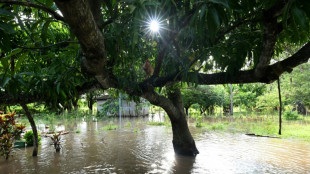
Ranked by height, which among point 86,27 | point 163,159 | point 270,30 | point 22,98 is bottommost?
point 163,159

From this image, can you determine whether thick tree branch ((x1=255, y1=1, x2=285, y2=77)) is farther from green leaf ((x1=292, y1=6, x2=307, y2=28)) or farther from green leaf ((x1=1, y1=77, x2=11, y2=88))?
green leaf ((x1=1, y1=77, x2=11, y2=88))

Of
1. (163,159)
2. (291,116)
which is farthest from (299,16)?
(291,116)

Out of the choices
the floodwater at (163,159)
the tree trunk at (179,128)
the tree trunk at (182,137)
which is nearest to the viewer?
the floodwater at (163,159)

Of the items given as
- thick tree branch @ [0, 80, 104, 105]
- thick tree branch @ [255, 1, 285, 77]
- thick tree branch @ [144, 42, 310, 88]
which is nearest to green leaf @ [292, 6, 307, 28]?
thick tree branch @ [255, 1, 285, 77]

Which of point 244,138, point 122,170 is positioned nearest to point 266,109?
point 244,138

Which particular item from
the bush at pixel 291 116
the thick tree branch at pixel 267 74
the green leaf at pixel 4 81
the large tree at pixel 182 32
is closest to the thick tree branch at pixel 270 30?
the large tree at pixel 182 32

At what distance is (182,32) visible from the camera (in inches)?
98.0

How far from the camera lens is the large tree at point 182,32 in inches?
45.9

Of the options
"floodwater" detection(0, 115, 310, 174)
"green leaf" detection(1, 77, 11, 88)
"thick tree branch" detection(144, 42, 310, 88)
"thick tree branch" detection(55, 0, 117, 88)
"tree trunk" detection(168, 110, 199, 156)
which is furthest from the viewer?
"tree trunk" detection(168, 110, 199, 156)

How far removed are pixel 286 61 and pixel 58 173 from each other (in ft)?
16.5

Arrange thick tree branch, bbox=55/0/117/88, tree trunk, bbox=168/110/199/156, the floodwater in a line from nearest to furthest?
thick tree branch, bbox=55/0/117/88, the floodwater, tree trunk, bbox=168/110/199/156

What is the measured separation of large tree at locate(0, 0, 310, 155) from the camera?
1.17 m

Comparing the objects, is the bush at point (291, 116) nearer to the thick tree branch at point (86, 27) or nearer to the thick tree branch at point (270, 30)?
the thick tree branch at point (270, 30)

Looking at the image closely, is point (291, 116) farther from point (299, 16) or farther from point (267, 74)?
point (299, 16)
